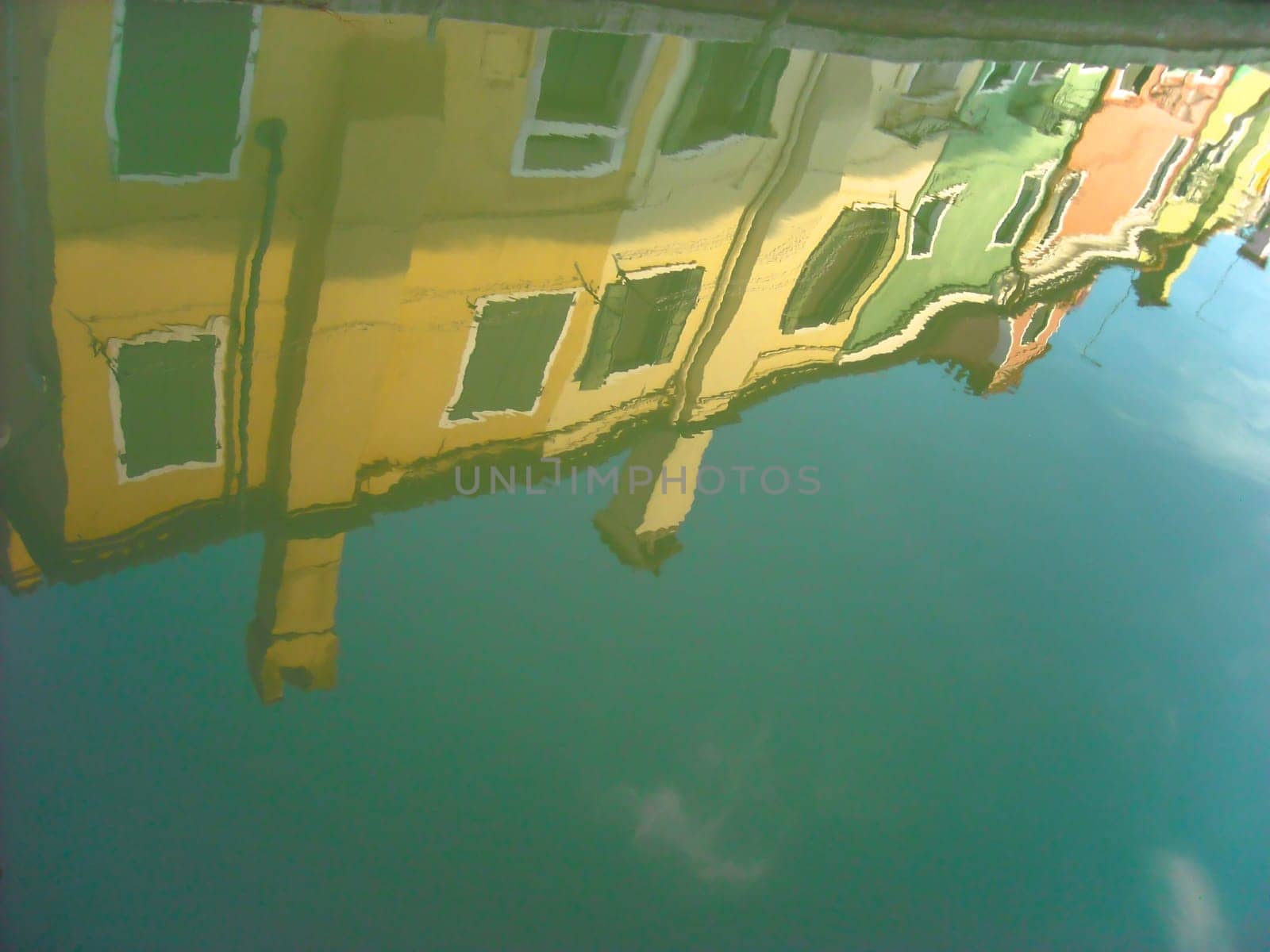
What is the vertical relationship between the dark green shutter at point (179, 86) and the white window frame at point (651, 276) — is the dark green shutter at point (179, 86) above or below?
above

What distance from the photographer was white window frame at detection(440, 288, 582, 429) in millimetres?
1364

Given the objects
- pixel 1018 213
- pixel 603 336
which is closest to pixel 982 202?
pixel 1018 213

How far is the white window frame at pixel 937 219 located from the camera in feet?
6.90

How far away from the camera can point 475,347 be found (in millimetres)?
1426

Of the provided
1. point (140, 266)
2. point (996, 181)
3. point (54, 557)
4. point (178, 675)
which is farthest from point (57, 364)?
point (996, 181)

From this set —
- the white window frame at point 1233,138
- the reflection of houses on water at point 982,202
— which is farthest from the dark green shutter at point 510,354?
the white window frame at point 1233,138

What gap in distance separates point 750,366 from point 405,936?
3.49ft

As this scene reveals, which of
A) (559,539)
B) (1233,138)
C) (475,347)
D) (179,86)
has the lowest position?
(559,539)

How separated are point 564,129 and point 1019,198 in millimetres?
1299

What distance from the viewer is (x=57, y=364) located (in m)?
1.20

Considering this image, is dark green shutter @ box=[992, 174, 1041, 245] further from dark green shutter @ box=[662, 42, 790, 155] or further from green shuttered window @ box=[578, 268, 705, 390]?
green shuttered window @ box=[578, 268, 705, 390]

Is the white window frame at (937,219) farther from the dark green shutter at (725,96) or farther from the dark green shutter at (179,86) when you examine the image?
the dark green shutter at (179,86)

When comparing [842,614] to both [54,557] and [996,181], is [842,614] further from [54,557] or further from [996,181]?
[996,181]

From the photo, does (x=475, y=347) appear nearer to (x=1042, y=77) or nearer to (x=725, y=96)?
(x=725, y=96)
